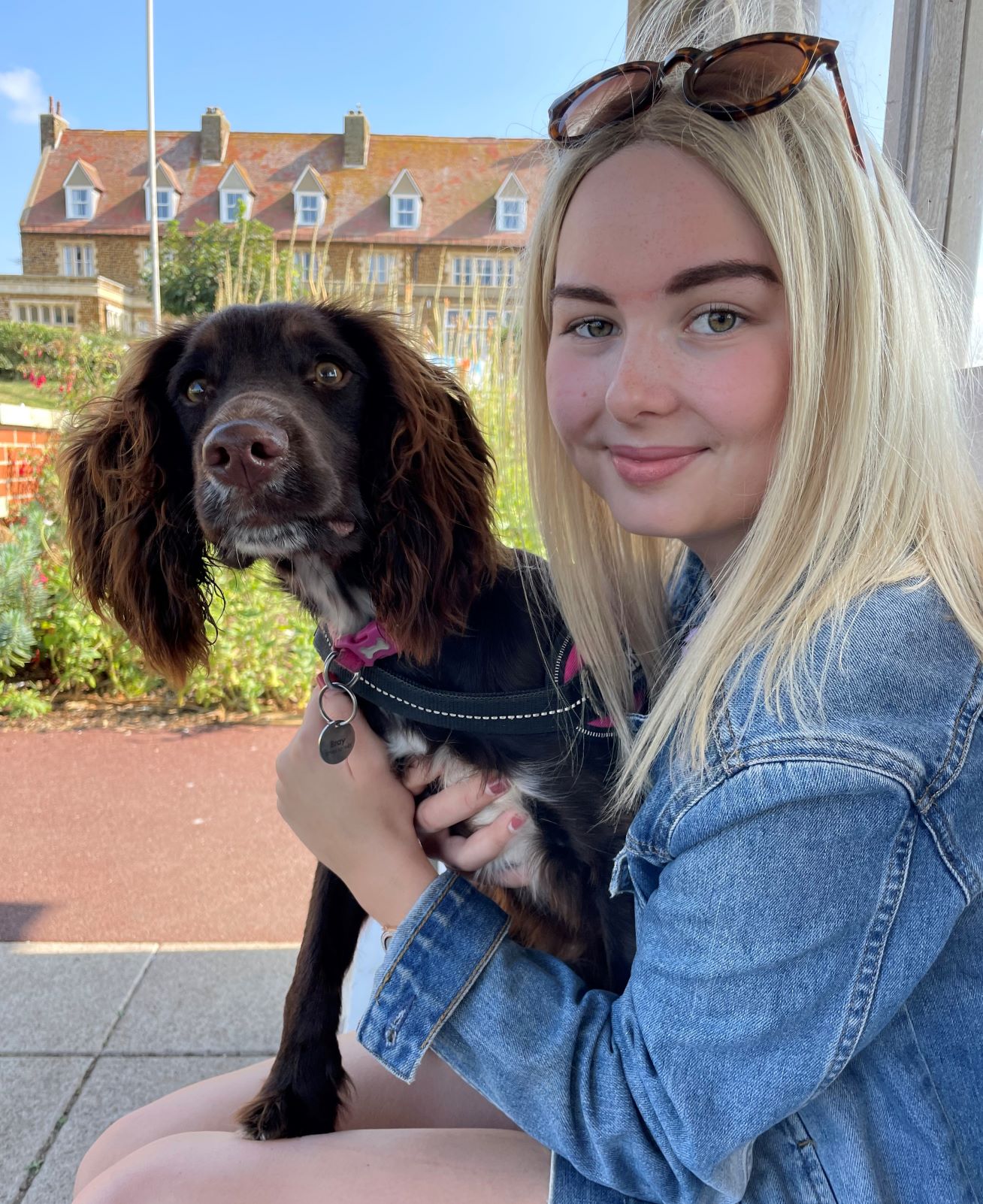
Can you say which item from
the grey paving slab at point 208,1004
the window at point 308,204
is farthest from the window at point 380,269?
the window at point 308,204

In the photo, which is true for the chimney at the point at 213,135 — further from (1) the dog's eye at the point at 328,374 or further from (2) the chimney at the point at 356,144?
(1) the dog's eye at the point at 328,374

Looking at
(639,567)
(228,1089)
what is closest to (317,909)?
(228,1089)

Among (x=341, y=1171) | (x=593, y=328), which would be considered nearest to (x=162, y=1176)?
(x=341, y=1171)

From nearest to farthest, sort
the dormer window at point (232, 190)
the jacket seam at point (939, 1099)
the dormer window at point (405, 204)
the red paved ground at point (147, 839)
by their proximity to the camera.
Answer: the jacket seam at point (939, 1099)
the red paved ground at point (147, 839)
the dormer window at point (405, 204)
the dormer window at point (232, 190)

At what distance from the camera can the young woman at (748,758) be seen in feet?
2.49

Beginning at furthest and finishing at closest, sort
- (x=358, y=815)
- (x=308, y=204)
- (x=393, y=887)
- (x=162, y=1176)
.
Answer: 1. (x=308, y=204)
2. (x=358, y=815)
3. (x=393, y=887)
4. (x=162, y=1176)

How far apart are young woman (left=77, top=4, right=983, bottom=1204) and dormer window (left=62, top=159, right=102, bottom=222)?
3883 centimetres

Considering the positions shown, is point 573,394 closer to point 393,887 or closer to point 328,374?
point 328,374

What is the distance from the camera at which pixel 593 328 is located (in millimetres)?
1109

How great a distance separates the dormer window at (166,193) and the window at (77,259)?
2.67m

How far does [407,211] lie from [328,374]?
30568mm

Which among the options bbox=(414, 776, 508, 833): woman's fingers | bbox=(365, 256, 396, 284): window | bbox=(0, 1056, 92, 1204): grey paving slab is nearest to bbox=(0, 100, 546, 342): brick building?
bbox=(365, 256, 396, 284): window

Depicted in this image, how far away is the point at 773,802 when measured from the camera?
0.75 m

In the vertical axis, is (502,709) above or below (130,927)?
above
